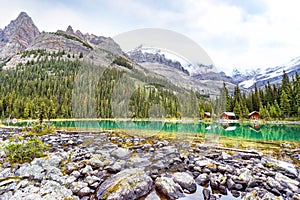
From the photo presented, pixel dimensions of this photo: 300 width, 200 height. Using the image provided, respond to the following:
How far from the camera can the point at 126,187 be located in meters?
4.06

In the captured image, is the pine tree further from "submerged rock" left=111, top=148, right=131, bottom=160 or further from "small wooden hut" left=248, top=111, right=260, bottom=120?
"submerged rock" left=111, top=148, right=131, bottom=160

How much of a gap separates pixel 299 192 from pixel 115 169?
4457mm

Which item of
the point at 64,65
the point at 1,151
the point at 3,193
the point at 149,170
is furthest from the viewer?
the point at 64,65

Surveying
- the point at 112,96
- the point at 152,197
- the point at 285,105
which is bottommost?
the point at 152,197

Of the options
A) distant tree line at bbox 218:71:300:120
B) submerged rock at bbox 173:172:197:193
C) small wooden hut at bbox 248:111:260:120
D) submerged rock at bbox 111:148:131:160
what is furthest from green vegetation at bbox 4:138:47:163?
small wooden hut at bbox 248:111:260:120

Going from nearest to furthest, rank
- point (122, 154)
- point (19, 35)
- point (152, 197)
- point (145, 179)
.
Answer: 1. point (152, 197)
2. point (145, 179)
3. point (122, 154)
4. point (19, 35)

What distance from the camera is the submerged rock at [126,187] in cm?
393

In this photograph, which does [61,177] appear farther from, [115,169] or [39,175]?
[115,169]

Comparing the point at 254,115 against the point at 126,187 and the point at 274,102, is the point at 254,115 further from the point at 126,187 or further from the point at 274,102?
the point at 126,187

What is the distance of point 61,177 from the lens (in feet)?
15.8

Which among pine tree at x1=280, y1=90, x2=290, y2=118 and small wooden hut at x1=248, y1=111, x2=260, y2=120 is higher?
pine tree at x1=280, y1=90, x2=290, y2=118

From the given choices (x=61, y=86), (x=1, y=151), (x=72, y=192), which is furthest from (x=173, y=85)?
(x=61, y=86)

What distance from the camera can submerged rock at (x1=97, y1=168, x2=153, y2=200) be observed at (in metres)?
3.93

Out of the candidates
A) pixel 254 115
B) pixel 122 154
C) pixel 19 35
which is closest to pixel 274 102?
pixel 254 115
